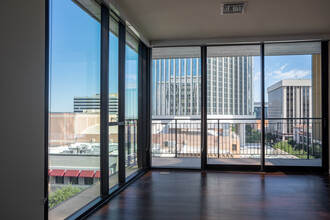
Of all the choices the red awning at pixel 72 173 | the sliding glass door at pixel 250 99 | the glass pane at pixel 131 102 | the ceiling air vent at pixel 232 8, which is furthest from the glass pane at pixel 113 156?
the ceiling air vent at pixel 232 8

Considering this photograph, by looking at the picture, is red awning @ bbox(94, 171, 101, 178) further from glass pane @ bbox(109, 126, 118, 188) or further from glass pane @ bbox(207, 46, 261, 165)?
glass pane @ bbox(207, 46, 261, 165)

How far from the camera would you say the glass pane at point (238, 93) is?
4840mm

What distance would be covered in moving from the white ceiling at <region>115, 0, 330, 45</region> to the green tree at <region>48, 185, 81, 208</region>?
88.3 inches

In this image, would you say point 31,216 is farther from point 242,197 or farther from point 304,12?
point 304,12

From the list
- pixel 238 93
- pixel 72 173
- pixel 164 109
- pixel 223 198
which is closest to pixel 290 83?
pixel 238 93

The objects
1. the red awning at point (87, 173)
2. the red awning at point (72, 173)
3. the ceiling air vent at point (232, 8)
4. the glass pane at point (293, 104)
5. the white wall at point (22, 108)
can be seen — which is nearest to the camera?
the white wall at point (22, 108)

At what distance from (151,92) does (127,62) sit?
3.82 ft

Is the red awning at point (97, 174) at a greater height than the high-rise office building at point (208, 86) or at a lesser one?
lesser

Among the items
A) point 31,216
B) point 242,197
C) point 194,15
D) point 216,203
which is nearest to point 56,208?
point 31,216

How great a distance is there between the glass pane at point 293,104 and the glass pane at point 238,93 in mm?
224

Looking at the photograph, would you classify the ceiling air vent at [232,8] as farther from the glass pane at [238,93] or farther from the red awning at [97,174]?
the red awning at [97,174]

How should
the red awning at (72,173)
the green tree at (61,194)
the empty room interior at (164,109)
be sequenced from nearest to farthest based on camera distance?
the empty room interior at (164,109)
the green tree at (61,194)
the red awning at (72,173)

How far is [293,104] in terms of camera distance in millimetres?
4715

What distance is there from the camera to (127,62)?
12.8 ft
